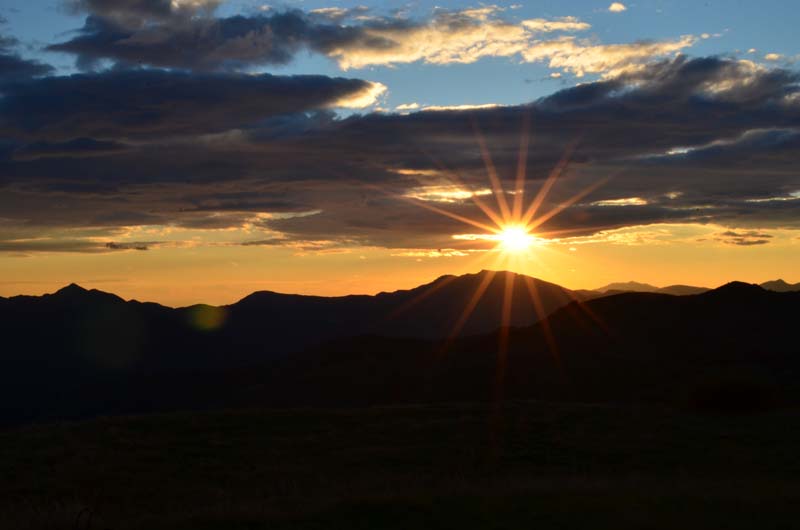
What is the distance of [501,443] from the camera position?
28.4 metres

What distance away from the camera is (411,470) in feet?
77.7

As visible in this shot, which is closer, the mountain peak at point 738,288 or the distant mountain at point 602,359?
the distant mountain at point 602,359

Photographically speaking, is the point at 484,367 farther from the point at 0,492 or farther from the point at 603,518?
the point at 603,518

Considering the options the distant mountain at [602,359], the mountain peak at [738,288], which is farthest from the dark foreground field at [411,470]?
the mountain peak at [738,288]

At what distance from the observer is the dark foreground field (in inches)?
577

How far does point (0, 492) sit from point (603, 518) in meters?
17.8

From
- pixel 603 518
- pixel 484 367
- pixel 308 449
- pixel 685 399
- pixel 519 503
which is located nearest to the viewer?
pixel 603 518

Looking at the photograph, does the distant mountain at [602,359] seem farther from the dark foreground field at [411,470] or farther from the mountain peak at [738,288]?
the dark foreground field at [411,470]

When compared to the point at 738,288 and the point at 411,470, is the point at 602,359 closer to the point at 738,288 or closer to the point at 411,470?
the point at 738,288

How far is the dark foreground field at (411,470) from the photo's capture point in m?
14.7

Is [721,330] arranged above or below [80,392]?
above

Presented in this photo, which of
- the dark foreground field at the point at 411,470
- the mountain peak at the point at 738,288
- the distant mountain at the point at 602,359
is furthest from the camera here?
the mountain peak at the point at 738,288

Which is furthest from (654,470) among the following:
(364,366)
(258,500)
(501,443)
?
(364,366)

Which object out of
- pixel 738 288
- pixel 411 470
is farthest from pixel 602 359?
pixel 411 470
